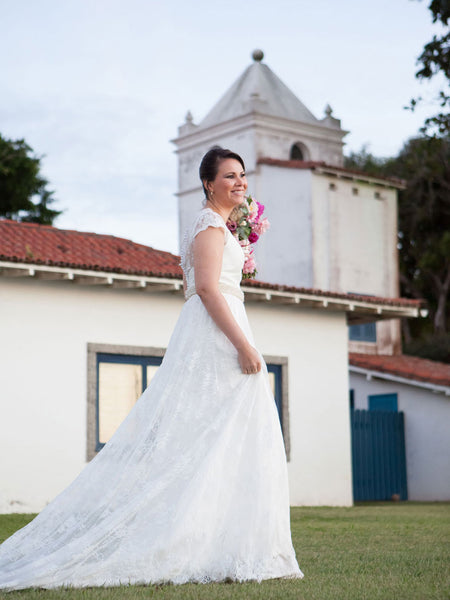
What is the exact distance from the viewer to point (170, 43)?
2447 cm

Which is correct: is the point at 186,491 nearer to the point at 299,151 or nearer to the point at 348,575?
the point at 348,575

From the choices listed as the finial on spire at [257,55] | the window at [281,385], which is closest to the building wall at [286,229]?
the finial on spire at [257,55]

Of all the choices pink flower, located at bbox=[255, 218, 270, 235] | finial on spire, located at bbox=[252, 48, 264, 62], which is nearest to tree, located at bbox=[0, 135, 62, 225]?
finial on spire, located at bbox=[252, 48, 264, 62]

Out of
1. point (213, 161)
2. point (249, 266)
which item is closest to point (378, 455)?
point (249, 266)

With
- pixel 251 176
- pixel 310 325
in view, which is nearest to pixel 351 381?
pixel 310 325

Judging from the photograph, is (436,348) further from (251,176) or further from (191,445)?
(191,445)

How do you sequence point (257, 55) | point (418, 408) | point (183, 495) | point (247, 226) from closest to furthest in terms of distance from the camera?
point (183, 495), point (247, 226), point (418, 408), point (257, 55)

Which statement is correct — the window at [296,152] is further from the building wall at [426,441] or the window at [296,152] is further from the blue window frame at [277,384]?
the blue window frame at [277,384]

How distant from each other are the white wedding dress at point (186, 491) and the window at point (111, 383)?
9.57 m

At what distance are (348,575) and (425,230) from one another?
37.2m

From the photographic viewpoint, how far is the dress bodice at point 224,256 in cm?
530

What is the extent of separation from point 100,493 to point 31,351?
9468mm

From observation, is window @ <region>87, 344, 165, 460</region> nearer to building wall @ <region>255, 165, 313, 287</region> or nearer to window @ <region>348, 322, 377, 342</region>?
building wall @ <region>255, 165, 313, 287</region>

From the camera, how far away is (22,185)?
121ft
